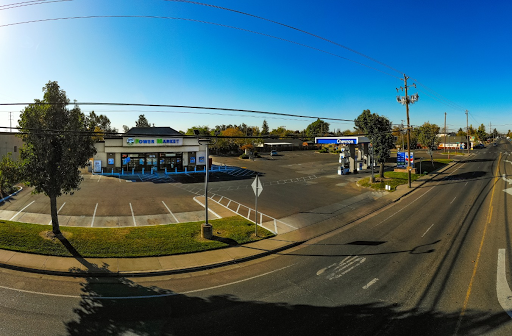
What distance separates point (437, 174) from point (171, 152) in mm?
42030

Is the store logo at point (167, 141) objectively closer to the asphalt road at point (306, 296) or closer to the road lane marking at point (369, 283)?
the asphalt road at point (306, 296)

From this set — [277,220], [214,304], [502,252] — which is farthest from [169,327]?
[502,252]

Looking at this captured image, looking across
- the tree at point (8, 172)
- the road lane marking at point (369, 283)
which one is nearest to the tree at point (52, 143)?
the tree at point (8, 172)

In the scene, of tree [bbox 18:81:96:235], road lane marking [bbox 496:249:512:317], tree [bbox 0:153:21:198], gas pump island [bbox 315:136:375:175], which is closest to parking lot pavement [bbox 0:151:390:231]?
tree [bbox 18:81:96:235]

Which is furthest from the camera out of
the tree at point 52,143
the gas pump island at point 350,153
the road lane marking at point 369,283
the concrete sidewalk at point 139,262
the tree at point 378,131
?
the gas pump island at point 350,153

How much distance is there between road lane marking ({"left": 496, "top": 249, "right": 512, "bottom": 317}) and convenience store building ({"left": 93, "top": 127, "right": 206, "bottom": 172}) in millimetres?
33717

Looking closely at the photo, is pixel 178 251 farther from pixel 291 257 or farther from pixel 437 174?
pixel 437 174

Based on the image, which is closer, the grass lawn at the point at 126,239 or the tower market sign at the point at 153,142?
the grass lawn at the point at 126,239

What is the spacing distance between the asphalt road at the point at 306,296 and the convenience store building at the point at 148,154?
28.7 m

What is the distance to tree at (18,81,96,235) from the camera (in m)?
12.0

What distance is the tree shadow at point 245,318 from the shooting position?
647 centimetres

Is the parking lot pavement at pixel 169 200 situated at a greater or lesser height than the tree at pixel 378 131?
lesser

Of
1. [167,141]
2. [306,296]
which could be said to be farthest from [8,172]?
[167,141]

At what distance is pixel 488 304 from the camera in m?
7.64
